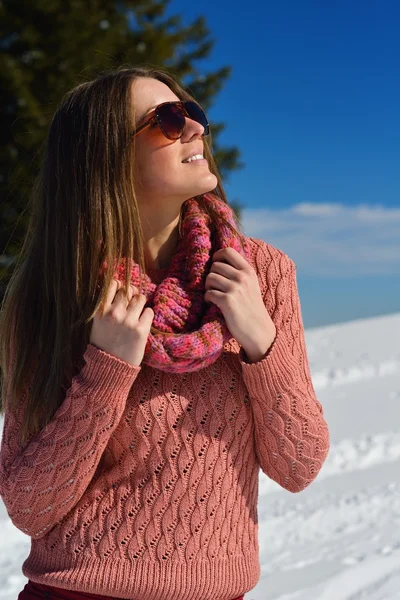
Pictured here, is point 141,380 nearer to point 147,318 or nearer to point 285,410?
point 147,318

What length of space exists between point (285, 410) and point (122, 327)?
1.40 feet

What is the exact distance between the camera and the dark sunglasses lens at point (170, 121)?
1553mm

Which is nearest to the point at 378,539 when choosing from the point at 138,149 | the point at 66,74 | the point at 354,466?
the point at 354,466

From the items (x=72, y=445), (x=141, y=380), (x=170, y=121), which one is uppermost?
(x=170, y=121)

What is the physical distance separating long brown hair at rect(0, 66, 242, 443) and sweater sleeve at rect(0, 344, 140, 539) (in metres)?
0.07

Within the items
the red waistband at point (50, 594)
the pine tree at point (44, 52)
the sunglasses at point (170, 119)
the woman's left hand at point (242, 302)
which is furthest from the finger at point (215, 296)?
the pine tree at point (44, 52)

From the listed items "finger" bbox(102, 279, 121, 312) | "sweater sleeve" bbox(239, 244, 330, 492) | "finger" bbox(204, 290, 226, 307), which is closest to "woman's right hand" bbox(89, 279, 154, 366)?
"finger" bbox(102, 279, 121, 312)

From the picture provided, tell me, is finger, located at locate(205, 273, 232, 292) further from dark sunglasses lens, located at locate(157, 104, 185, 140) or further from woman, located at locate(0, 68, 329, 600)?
dark sunglasses lens, located at locate(157, 104, 185, 140)

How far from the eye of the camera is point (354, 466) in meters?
4.74

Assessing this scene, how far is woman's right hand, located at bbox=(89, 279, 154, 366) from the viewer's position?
4.84 feet

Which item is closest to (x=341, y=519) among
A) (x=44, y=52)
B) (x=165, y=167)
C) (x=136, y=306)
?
(x=136, y=306)

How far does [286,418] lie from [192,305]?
0.35m

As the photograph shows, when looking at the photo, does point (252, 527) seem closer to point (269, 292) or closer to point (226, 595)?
point (226, 595)

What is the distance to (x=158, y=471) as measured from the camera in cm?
150
